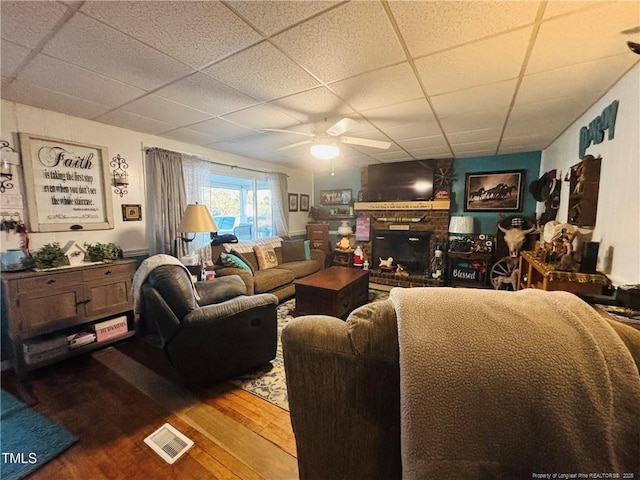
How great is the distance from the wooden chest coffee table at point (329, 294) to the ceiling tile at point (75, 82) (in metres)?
2.36

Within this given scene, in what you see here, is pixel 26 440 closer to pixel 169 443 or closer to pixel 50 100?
pixel 169 443

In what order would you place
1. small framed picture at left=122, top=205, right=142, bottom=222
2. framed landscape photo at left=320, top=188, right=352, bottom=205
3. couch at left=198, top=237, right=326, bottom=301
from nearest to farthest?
small framed picture at left=122, top=205, right=142, bottom=222 < couch at left=198, top=237, right=326, bottom=301 < framed landscape photo at left=320, top=188, right=352, bottom=205

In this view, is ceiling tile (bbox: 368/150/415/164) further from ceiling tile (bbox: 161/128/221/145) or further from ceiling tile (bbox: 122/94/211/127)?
ceiling tile (bbox: 122/94/211/127)

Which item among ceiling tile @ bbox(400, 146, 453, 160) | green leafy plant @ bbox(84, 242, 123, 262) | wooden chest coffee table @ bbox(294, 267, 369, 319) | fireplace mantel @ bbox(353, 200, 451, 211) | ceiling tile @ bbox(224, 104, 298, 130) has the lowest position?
wooden chest coffee table @ bbox(294, 267, 369, 319)

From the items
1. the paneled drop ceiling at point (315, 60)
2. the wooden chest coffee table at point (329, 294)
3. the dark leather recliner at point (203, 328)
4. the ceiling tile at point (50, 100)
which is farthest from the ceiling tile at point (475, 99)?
the ceiling tile at point (50, 100)

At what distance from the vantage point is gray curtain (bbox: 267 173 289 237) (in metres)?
Result: 4.69

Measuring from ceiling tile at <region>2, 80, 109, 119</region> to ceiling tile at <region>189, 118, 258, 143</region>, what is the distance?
0.79 m

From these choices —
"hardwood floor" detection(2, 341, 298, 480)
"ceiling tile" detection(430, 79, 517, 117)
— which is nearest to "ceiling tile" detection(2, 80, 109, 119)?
"hardwood floor" detection(2, 341, 298, 480)

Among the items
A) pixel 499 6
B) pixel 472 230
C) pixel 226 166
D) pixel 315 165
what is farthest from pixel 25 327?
Answer: pixel 472 230

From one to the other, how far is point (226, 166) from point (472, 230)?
409 cm

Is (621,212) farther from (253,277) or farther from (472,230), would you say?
(253,277)

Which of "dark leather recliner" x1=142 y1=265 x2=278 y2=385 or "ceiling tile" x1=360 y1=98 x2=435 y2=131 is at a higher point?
"ceiling tile" x1=360 y1=98 x2=435 y2=131

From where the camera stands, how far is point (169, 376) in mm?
2055

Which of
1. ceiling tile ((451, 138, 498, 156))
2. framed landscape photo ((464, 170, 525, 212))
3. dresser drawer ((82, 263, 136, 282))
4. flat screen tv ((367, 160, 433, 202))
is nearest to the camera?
dresser drawer ((82, 263, 136, 282))
